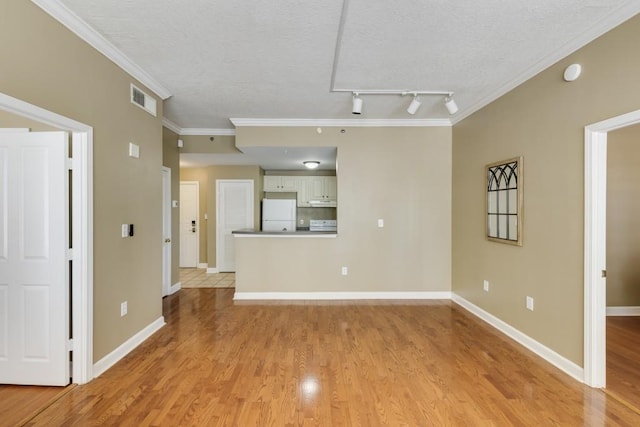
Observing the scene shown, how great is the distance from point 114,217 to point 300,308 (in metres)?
2.48

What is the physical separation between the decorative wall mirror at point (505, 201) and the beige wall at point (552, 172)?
8cm

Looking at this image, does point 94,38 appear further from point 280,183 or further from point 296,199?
point 296,199

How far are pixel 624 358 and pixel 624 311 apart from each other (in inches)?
60.1

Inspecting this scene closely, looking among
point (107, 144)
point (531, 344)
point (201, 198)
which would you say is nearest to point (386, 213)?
point (531, 344)

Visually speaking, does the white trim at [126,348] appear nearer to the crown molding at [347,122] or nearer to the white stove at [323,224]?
the crown molding at [347,122]

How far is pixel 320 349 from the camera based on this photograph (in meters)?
2.84

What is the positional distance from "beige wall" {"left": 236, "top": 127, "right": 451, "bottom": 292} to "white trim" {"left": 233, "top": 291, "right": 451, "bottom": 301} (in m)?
0.07

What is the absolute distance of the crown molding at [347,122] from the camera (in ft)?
14.2

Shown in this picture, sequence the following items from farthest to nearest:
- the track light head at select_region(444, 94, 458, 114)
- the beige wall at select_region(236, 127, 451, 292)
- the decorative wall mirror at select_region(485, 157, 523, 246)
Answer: the beige wall at select_region(236, 127, 451, 292)
the track light head at select_region(444, 94, 458, 114)
the decorative wall mirror at select_region(485, 157, 523, 246)

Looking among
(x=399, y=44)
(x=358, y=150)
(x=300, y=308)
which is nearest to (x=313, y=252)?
(x=300, y=308)

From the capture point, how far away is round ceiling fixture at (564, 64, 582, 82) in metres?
2.31

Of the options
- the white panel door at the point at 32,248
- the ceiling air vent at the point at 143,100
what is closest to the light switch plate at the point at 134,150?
the ceiling air vent at the point at 143,100

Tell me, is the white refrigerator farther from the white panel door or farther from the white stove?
A: the white panel door

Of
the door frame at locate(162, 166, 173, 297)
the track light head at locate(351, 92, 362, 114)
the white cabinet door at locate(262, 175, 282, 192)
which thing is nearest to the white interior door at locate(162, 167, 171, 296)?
the door frame at locate(162, 166, 173, 297)
